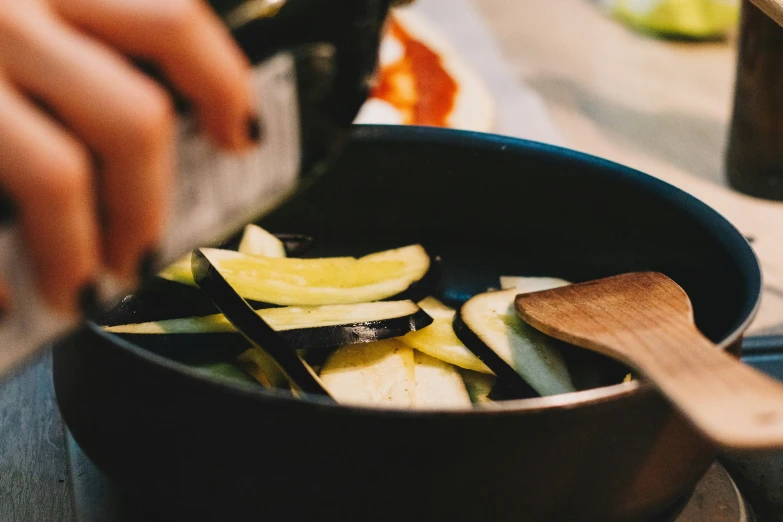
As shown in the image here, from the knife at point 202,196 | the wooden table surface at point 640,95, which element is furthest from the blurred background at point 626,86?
the knife at point 202,196

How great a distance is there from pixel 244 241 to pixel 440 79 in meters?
0.77

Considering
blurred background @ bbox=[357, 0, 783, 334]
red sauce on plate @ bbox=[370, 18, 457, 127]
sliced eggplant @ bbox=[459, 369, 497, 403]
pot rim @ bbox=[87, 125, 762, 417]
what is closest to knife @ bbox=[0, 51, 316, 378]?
pot rim @ bbox=[87, 125, 762, 417]

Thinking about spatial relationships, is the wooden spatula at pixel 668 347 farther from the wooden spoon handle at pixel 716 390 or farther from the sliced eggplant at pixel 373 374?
the sliced eggplant at pixel 373 374

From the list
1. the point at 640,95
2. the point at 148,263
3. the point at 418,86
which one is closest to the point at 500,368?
the point at 148,263

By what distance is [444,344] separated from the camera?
0.63 m

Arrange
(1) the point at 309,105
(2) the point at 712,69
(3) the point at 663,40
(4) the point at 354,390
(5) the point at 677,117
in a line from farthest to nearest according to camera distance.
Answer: (3) the point at 663,40, (2) the point at 712,69, (5) the point at 677,117, (4) the point at 354,390, (1) the point at 309,105

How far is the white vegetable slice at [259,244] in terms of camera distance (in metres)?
0.74

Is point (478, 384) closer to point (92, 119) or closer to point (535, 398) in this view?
point (535, 398)

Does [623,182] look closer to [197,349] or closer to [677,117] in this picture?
[197,349]

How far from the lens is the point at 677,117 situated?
1.51 metres

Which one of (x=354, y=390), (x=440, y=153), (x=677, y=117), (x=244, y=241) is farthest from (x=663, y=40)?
(x=354, y=390)

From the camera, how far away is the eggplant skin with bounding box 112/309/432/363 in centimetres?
57

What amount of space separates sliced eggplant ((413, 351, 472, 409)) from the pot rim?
71 millimetres

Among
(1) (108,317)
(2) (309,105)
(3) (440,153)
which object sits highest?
(2) (309,105)
